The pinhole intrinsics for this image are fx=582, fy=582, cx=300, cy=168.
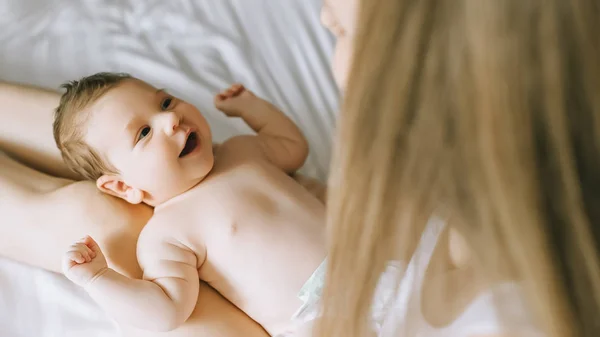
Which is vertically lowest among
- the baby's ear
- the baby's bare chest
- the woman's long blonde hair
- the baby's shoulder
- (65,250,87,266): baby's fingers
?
the baby's bare chest

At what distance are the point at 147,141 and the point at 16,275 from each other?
0.28 m

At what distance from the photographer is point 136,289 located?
2.33ft

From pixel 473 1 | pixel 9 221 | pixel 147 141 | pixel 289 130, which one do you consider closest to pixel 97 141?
pixel 147 141

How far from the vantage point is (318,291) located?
2.32ft

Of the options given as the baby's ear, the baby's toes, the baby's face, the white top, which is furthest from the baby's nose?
the white top

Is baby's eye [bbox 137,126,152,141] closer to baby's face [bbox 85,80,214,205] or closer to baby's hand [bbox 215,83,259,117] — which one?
baby's face [bbox 85,80,214,205]

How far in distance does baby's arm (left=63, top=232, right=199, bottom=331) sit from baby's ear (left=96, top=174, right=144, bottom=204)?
0.10 metres

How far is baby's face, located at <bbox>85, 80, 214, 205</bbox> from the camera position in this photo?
2.58ft

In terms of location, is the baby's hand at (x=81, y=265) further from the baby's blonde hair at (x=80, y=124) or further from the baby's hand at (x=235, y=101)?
the baby's hand at (x=235, y=101)

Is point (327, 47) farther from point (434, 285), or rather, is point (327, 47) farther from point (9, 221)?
point (434, 285)

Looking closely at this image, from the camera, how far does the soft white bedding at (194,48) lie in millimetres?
1143

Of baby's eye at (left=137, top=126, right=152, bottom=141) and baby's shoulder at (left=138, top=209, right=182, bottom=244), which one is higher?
baby's eye at (left=137, top=126, right=152, bottom=141)

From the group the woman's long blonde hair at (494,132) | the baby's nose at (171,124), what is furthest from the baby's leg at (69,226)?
the woman's long blonde hair at (494,132)

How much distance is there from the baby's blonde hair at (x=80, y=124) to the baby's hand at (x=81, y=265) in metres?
0.14
